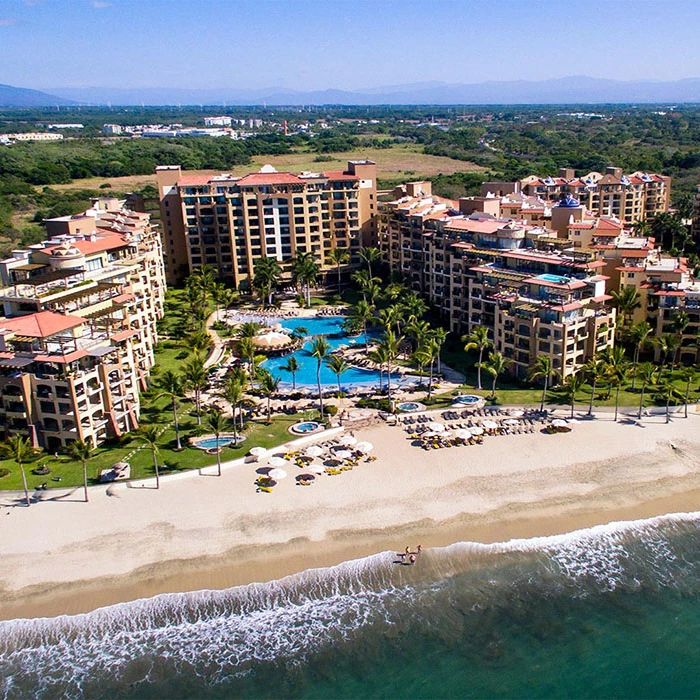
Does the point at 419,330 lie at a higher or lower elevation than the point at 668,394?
higher

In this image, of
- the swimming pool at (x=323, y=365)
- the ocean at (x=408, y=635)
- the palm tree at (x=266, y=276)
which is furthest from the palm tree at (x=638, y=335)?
the palm tree at (x=266, y=276)

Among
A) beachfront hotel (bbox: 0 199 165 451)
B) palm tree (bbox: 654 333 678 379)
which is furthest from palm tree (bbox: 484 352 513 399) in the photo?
beachfront hotel (bbox: 0 199 165 451)

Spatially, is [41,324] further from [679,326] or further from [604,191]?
[604,191]

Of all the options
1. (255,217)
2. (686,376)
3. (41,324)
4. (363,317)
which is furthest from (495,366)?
(255,217)

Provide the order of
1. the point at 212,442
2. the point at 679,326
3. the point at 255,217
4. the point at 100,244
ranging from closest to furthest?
1. the point at 212,442
2. the point at 679,326
3. the point at 100,244
4. the point at 255,217

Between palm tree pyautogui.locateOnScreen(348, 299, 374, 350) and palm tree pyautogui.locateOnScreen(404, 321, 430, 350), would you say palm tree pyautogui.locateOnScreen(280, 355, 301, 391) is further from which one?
palm tree pyautogui.locateOnScreen(404, 321, 430, 350)

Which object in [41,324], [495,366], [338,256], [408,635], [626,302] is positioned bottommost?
[408,635]

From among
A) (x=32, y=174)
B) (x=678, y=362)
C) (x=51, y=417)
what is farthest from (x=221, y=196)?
(x=32, y=174)
